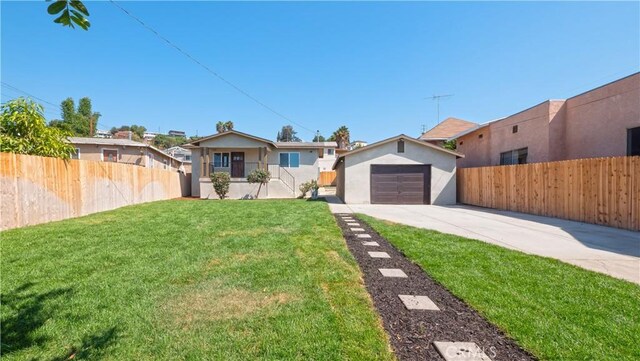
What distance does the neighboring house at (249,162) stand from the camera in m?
19.3

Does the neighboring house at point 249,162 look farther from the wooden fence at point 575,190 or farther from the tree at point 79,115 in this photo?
the tree at point 79,115

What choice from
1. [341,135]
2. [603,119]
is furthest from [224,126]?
[603,119]

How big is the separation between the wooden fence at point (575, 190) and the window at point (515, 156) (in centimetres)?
248

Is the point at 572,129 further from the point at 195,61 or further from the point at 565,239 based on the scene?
the point at 195,61

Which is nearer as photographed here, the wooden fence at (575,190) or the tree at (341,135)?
the wooden fence at (575,190)

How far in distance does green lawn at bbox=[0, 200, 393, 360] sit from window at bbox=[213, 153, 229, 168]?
1510 centimetres

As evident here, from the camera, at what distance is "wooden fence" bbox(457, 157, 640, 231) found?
24.2 ft

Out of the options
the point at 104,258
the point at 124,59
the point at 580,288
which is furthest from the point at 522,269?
the point at 124,59

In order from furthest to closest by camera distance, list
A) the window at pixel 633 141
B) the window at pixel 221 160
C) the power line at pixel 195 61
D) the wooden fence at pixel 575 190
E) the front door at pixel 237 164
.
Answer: the front door at pixel 237 164, the window at pixel 221 160, the window at pixel 633 141, the power line at pixel 195 61, the wooden fence at pixel 575 190

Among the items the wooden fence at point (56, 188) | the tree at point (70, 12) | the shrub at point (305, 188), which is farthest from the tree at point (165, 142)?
the tree at point (70, 12)

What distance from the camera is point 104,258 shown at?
444 centimetres

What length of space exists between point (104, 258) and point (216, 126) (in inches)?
2150

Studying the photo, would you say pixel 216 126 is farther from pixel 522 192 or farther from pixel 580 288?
pixel 580 288

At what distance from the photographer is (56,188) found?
26.9ft
